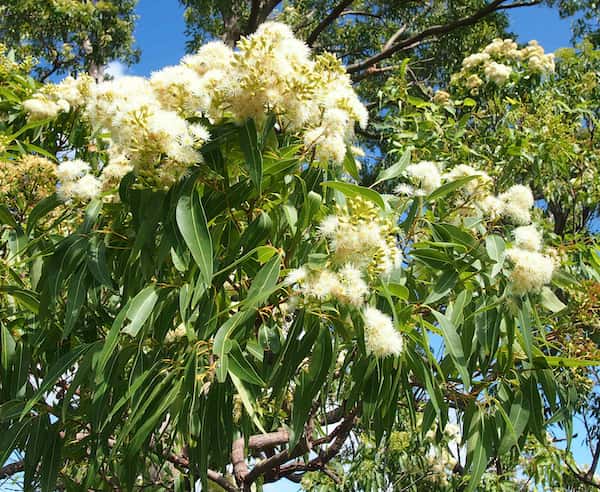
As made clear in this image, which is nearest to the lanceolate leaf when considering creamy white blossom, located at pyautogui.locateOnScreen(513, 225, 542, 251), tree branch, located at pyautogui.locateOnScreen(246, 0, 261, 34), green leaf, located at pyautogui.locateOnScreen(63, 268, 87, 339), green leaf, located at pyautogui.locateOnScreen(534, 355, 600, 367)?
green leaf, located at pyautogui.locateOnScreen(63, 268, 87, 339)

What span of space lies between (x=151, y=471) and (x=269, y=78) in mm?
2891

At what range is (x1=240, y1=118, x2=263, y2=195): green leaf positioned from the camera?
1443 millimetres

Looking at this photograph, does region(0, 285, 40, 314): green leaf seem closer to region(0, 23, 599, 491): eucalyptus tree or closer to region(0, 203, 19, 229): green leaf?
region(0, 23, 599, 491): eucalyptus tree

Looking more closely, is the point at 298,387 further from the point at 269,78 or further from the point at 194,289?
the point at 269,78

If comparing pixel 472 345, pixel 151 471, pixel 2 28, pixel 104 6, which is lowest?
pixel 472 345

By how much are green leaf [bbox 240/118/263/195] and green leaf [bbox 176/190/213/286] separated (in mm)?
140

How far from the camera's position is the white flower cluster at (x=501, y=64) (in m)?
4.41

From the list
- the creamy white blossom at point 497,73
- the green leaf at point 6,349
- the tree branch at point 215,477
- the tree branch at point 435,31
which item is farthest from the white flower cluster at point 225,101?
the tree branch at point 435,31

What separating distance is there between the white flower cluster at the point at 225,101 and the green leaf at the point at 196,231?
71mm

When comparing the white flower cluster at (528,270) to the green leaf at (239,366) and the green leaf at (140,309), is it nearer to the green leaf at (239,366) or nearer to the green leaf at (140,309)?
the green leaf at (239,366)

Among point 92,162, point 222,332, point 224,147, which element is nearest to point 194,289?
point 222,332

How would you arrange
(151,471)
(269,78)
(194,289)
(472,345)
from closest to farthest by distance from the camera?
(269,78)
(194,289)
(472,345)
(151,471)

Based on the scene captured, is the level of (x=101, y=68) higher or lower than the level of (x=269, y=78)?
higher

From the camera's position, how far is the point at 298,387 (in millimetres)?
1642
